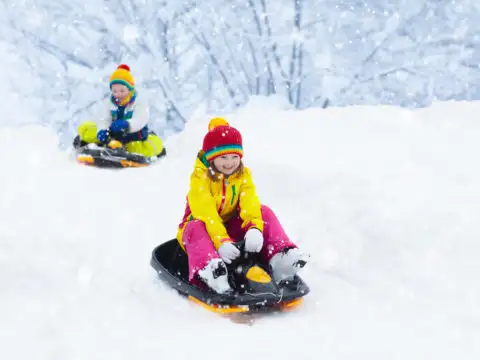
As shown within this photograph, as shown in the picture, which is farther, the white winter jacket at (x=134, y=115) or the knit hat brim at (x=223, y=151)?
the white winter jacket at (x=134, y=115)

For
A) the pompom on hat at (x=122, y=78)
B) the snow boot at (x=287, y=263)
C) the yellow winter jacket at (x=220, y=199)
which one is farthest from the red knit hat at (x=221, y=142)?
the pompom on hat at (x=122, y=78)

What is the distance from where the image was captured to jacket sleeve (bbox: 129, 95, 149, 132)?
7.92 metres

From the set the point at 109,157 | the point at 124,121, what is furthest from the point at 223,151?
the point at 124,121

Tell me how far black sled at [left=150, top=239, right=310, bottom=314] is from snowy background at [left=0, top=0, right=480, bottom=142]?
26.5 feet

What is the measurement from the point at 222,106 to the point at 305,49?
7.89 feet

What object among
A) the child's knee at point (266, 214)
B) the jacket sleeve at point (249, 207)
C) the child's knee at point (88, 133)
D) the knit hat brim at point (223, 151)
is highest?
the knit hat brim at point (223, 151)

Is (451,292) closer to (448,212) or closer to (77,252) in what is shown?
(448,212)

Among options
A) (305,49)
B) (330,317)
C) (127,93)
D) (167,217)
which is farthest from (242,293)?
(305,49)

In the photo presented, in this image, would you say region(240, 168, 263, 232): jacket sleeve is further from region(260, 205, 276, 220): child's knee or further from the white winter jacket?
the white winter jacket

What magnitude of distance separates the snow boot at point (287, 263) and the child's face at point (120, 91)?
491cm

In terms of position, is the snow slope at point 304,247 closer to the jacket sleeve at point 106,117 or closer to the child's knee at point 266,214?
the child's knee at point 266,214

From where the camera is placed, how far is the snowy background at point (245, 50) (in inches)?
472

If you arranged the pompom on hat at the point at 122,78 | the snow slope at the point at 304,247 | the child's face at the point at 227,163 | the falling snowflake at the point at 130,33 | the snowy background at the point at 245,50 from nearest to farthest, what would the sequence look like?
the snow slope at the point at 304,247, the child's face at the point at 227,163, the pompom on hat at the point at 122,78, the snowy background at the point at 245,50, the falling snowflake at the point at 130,33

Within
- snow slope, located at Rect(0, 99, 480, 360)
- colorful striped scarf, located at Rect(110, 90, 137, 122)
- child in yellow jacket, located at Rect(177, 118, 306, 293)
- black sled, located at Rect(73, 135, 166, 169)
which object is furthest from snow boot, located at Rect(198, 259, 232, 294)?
colorful striped scarf, located at Rect(110, 90, 137, 122)
